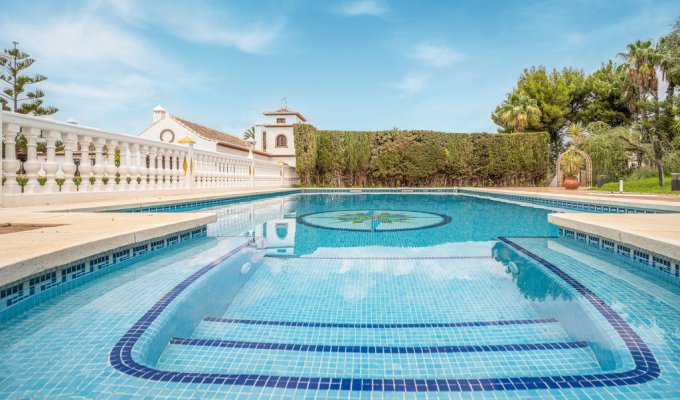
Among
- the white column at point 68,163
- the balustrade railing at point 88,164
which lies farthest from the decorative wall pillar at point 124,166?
the white column at point 68,163

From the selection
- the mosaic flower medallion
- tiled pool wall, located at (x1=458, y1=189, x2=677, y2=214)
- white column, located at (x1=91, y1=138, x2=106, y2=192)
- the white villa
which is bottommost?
the mosaic flower medallion

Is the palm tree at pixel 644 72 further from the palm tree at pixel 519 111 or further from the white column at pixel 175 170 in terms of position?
the white column at pixel 175 170

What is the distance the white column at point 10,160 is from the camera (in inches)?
206

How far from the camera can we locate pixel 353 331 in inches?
90.7

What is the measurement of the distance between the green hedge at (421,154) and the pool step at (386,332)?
73.3ft

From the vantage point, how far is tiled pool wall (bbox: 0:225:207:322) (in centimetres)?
224

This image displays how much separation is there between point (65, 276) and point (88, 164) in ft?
15.2

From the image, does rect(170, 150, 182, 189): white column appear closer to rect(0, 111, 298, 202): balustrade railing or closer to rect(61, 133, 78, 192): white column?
rect(0, 111, 298, 202): balustrade railing

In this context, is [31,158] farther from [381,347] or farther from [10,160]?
[381,347]

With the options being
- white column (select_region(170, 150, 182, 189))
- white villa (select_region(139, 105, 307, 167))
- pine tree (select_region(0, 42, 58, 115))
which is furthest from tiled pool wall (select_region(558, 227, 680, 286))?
pine tree (select_region(0, 42, 58, 115))

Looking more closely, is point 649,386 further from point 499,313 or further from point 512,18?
point 512,18

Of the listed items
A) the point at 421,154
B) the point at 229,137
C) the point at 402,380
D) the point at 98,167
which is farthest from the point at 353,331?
the point at 229,137

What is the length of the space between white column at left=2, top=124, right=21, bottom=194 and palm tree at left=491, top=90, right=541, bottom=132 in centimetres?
2901

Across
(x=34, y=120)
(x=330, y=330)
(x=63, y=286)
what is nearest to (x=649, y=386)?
(x=330, y=330)
